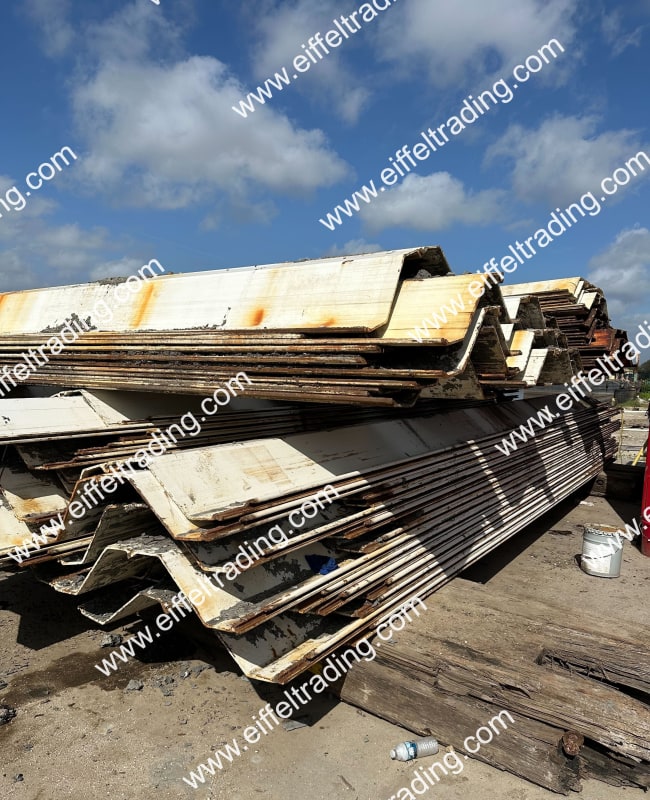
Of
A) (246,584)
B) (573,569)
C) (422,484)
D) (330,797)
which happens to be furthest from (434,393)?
(573,569)

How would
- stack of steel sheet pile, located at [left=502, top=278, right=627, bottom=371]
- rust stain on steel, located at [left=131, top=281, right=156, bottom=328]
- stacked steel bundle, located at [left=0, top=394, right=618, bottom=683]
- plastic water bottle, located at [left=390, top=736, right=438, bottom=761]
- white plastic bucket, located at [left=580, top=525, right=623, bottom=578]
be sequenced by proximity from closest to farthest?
stacked steel bundle, located at [left=0, top=394, right=618, bottom=683] → plastic water bottle, located at [left=390, top=736, right=438, bottom=761] → rust stain on steel, located at [left=131, top=281, right=156, bottom=328] → white plastic bucket, located at [left=580, top=525, right=623, bottom=578] → stack of steel sheet pile, located at [left=502, top=278, right=627, bottom=371]

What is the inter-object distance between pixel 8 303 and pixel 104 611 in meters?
4.56

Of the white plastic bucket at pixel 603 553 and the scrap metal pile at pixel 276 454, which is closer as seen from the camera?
the scrap metal pile at pixel 276 454

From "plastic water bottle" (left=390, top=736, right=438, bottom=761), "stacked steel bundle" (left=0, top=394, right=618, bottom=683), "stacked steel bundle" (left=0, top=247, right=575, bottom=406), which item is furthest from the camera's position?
"stacked steel bundle" (left=0, top=247, right=575, bottom=406)

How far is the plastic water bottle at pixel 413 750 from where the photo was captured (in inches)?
126

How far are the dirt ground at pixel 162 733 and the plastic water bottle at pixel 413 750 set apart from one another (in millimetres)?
47

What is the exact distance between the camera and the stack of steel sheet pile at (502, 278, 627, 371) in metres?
7.25

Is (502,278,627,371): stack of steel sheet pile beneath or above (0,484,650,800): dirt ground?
above

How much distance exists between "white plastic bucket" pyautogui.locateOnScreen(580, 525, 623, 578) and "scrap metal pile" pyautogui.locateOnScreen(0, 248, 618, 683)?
1.39 meters
